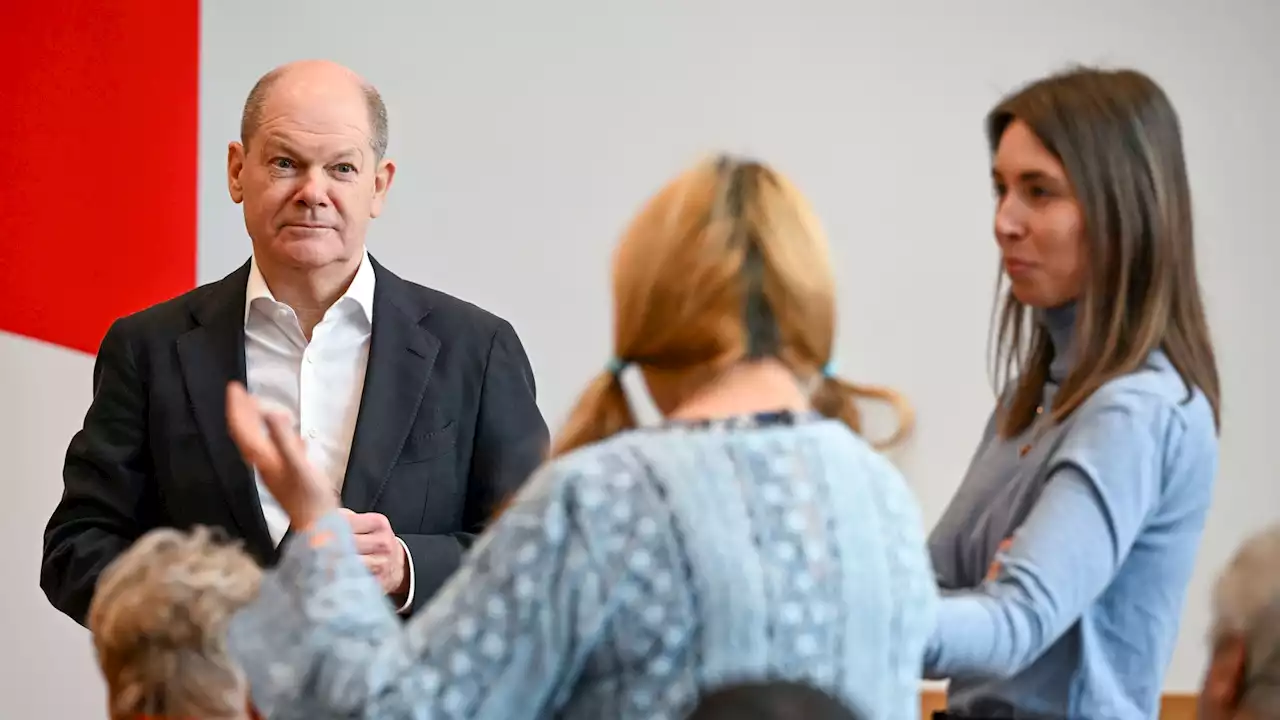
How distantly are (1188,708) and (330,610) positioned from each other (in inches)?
127

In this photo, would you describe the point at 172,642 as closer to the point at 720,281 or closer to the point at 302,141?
the point at 720,281

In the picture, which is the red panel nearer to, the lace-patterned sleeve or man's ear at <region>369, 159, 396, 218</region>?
man's ear at <region>369, 159, 396, 218</region>

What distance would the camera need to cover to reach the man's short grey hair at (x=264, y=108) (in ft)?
7.97

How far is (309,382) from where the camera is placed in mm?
2393

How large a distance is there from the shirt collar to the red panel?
44.1 inches

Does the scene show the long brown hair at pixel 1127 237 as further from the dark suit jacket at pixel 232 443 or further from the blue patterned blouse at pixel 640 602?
the dark suit jacket at pixel 232 443

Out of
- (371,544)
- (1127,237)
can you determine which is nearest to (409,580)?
(371,544)

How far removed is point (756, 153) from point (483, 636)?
104 inches

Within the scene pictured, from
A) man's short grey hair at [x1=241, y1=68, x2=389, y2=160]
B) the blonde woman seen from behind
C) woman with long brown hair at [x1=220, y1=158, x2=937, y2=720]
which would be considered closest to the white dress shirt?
man's short grey hair at [x1=241, y1=68, x2=389, y2=160]

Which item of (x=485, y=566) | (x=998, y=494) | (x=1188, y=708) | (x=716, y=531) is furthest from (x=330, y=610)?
(x=1188, y=708)

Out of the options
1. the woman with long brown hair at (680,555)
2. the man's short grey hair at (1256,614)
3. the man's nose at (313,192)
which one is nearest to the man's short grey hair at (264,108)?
the man's nose at (313,192)

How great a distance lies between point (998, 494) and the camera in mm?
1854

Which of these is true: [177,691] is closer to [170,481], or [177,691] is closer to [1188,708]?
[170,481]

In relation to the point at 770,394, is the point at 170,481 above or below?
below
